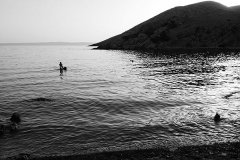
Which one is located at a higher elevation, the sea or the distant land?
the distant land

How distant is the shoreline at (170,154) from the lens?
14078 mm

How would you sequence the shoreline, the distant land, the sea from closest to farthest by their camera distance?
the shoreline, the sea, the distant land

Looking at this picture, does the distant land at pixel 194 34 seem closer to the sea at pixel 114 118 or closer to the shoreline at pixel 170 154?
the sea at pixel 114 118

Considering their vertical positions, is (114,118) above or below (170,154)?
below

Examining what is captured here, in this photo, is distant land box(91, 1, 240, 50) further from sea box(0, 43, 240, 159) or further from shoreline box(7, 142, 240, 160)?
shoreline box(7, 142, 240, 160)

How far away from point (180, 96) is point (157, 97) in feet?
12.3

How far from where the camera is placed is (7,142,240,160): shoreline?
554 inches

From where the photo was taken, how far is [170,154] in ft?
47.6

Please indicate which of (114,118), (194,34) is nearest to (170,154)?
(114,118)

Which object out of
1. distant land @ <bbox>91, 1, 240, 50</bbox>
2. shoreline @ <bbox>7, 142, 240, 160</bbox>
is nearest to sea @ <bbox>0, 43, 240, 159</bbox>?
shoreline @ <bbox>7, 142, 240, 160</bbox>

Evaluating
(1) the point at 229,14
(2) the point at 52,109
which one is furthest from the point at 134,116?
(1) the point at 229,14

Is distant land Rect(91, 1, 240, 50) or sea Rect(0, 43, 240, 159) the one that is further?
distant land Rect(91, 1, 240, 50)

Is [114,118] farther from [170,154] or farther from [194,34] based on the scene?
[194,34]

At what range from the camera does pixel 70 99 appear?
3078 centimetres
